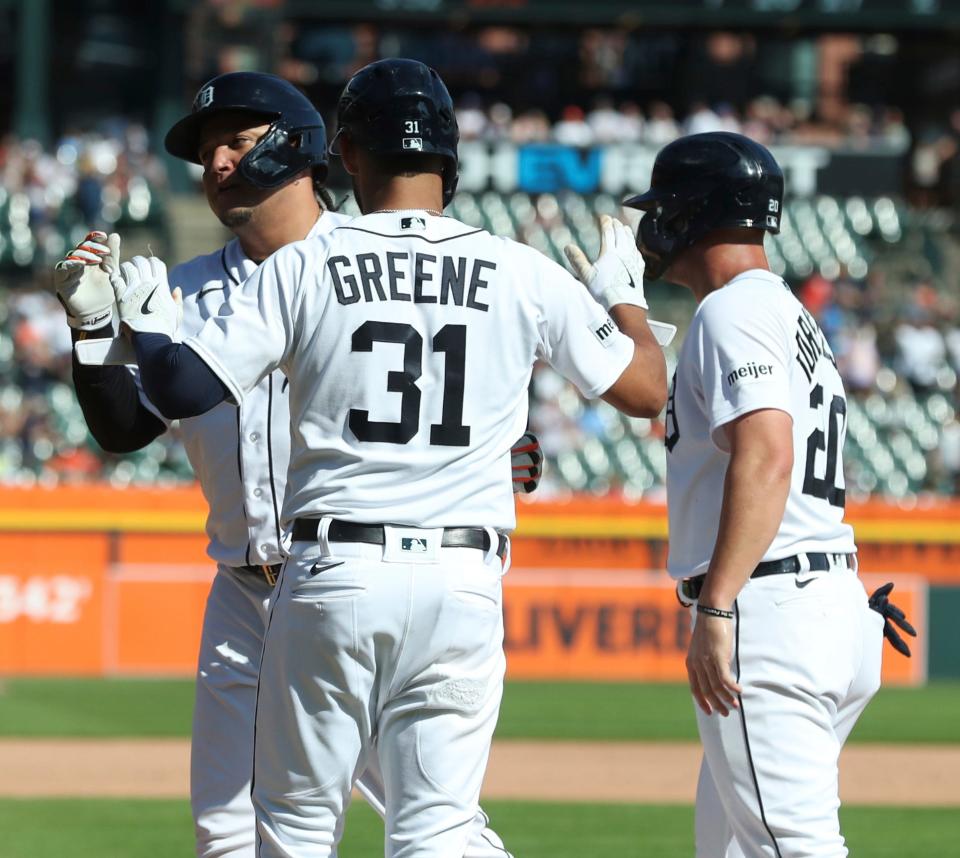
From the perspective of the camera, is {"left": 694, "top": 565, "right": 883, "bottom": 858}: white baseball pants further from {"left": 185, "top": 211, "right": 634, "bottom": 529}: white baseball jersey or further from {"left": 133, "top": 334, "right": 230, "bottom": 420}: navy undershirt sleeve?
{"left": 133, "top": 334, "right": 230, "bottom": 420}: navy undershirt sleeve

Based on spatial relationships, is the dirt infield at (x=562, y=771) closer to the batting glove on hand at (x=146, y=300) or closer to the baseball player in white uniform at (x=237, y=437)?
the baseball player in white uniform at (x=237, y=437)

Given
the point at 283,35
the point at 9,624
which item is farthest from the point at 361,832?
the point at 283,35

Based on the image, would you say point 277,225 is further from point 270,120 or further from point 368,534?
point 368,534

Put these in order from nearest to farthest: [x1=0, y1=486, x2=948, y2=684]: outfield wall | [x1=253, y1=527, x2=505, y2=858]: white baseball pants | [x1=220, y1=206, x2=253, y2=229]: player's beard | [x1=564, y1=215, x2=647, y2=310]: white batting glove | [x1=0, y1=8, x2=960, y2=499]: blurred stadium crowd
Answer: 1. [x1=253, y1=527, x2=505, y2=858]: white baseball pants
2. [x1=564, y1=215, x2=647, y2=310]: white batting glove
3. [x1=220, y1=206, x2=253, y2=229]: player's beard
4. [x1=0, y1=486, x2=948, y2=684]: outfield wall
5. [x1=0, y1=8, x2=960, y2=499]: blurred stadium crowd

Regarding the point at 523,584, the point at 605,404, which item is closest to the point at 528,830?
the point at 523,584

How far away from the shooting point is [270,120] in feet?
13.9

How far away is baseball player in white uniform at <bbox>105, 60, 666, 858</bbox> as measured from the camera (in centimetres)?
323

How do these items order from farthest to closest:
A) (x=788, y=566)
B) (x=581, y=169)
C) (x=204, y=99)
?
1. (x=581, y=169)
2. (x=204, y=99)
3. (x=788, y=566)

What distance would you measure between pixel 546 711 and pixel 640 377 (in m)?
8.43

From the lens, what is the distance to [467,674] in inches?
129

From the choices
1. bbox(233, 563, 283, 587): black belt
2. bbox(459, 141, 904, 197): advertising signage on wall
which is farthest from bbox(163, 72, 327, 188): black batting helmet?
bbox(459, 141, 904, 197): advertising signage on wall

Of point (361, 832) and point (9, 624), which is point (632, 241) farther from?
point (9, 624)

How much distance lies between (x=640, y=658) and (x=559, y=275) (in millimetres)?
10821

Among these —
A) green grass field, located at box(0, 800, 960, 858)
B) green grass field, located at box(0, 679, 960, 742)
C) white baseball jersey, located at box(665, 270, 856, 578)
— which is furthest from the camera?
green grass field, located at box(0, 679, 960, 742)
